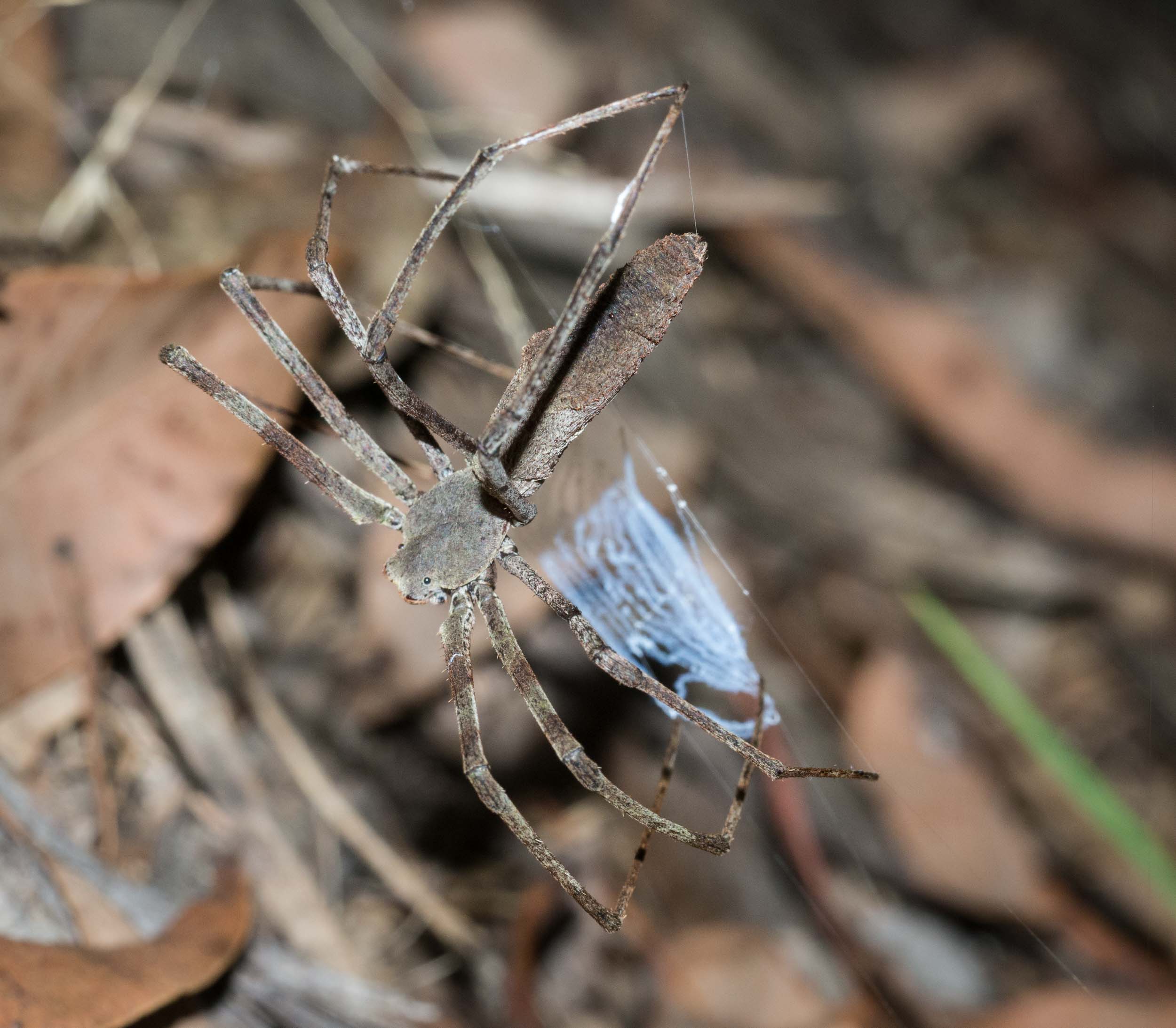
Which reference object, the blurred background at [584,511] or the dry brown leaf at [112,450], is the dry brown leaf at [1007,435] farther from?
the dry brown leaf at [112,450]

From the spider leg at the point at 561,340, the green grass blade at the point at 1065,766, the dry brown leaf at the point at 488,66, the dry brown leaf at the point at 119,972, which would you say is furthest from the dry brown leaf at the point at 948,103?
the dry brown leaf at the point at 119,972

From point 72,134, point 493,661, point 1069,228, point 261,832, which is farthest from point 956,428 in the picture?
point 72,134

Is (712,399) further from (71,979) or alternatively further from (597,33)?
(71,979)

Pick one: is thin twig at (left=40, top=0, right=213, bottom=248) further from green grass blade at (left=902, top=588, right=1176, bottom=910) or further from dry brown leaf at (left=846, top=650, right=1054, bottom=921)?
green grass blade at (left=902, top=588, right=1176, bottom=910)

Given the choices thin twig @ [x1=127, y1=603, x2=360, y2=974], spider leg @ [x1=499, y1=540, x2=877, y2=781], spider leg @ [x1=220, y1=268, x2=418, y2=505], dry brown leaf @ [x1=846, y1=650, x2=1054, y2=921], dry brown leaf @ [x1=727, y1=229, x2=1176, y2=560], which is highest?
dry brown leaf @ [x1=727, y1=229, x2=1176, y2=560]

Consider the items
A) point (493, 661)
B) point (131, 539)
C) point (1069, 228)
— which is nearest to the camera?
point (131, 539)

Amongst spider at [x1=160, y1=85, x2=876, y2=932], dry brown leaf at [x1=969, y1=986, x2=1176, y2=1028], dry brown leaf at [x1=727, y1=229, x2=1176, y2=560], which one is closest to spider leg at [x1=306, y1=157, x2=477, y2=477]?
spider at [x1=160, y1=85, x2=876, y2=932]

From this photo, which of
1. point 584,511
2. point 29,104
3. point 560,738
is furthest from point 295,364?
point 29,104
